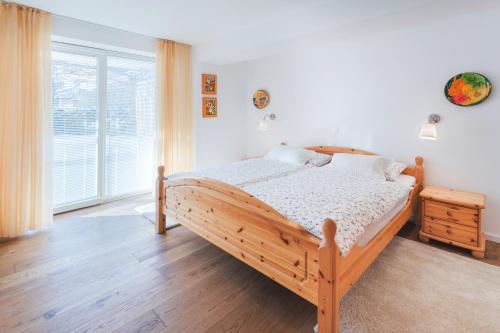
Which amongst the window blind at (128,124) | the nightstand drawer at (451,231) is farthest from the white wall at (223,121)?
the nightstand drawer at (451,231)

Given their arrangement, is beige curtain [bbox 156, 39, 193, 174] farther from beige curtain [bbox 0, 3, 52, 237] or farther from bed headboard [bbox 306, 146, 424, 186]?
bed headboard [bbox 306, 146, 424, 186]

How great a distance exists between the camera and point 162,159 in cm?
404

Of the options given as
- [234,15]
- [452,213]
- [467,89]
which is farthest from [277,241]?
[467,89]

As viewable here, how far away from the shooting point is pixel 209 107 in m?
4.51

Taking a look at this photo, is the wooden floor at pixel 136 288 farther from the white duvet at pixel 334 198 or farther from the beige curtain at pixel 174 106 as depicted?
the beige curtain at pixel 174 106

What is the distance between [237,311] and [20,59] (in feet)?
10.5

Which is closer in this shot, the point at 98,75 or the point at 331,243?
the point at 331,243

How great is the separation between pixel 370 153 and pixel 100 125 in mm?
3694

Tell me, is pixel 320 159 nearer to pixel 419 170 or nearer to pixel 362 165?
pixel 362 165

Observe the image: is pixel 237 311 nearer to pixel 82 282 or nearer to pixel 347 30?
pixel 82 282

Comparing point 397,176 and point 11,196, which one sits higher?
point 397,176

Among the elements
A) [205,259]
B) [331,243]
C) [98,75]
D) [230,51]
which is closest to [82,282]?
[205,259]

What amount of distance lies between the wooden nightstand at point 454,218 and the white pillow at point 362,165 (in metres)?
0.49

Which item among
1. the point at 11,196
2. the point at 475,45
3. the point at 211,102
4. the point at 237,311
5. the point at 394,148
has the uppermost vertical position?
the point at 475,45
